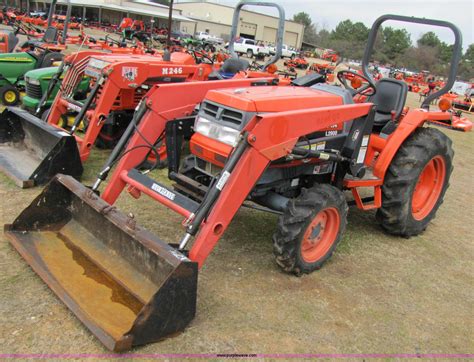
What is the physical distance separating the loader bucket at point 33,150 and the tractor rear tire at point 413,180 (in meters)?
3.32

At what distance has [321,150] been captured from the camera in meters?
3.91

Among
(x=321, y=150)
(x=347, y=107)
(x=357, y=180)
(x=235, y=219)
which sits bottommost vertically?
(x=235, y=219)

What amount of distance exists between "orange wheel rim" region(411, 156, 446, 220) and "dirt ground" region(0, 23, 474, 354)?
0.30 meters

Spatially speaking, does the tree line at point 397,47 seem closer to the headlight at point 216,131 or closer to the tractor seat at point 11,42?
the tractor seat at point 11,42

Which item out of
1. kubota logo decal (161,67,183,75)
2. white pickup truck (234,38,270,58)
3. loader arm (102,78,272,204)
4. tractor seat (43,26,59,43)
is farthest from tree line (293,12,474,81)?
loader arm (102,78,272,204)

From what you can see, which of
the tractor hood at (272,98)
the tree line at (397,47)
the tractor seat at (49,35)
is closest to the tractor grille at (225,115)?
the tractor hood at (272,98)

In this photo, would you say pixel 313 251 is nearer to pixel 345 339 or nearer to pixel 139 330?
pixel 345 339

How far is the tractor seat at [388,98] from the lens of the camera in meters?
4.78

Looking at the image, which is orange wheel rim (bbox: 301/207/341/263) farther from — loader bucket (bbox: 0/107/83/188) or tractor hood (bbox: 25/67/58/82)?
tractor hood (bbox: 25/67/58/82)

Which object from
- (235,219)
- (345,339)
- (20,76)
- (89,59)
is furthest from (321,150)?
(20,76)

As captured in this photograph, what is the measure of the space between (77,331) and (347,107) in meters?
2.65

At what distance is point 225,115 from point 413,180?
2039 mm

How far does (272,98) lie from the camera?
367 centimetres

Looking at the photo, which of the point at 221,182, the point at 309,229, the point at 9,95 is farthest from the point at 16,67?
the point at 309,229
